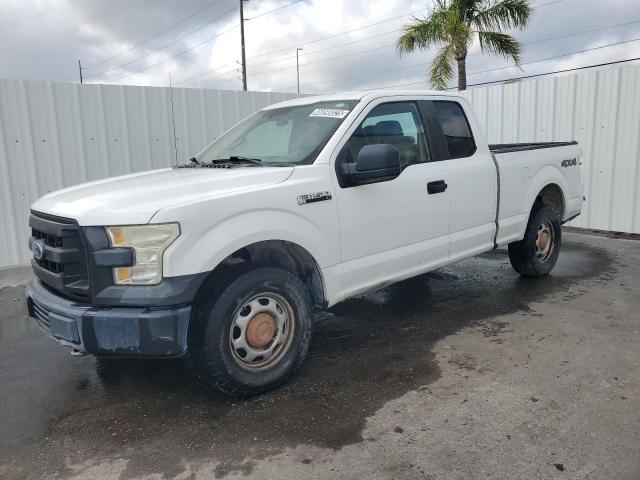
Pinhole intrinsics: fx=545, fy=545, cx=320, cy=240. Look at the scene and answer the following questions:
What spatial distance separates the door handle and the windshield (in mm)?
886

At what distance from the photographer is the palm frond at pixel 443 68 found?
51.6 feet

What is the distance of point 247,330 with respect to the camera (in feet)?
10.7

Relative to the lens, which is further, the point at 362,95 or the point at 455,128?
the point at 455,128

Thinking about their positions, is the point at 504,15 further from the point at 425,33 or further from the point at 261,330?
the point at 261,330

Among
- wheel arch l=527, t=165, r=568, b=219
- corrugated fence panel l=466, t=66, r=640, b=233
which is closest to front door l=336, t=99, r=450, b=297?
wheel arch l=527, t=165, r=568, b=219

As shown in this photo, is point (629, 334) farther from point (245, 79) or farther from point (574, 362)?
point (245, 79)

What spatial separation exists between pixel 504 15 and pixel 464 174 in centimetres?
1255

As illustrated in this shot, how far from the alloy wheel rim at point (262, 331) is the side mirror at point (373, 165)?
0.98 metres

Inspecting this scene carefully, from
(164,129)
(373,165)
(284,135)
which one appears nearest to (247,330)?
(373,165)

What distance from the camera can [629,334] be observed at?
14.1ft

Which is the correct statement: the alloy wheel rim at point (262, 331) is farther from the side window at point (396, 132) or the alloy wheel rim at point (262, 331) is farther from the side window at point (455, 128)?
the side window at point (455, 128)

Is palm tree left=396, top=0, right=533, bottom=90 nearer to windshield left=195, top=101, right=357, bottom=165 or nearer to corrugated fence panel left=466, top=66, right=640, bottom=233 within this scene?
corrugated fence panel left=466, top=66, right=640, bottom=233

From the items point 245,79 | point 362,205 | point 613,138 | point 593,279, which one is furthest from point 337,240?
point 245,79

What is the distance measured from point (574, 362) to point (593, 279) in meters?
2.58
